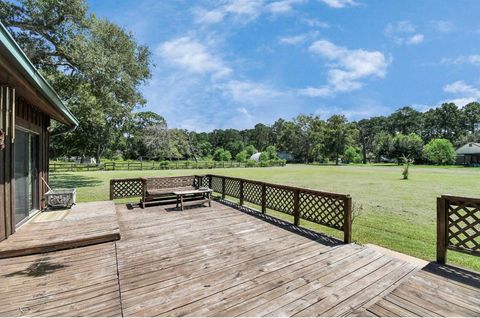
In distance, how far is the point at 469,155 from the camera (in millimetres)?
42438

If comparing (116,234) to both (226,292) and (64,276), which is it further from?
(226,292)

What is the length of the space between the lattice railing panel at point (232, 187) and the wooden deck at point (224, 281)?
143 inches

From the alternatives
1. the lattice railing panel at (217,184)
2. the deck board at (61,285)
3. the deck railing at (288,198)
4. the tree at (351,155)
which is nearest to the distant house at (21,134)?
the deck board at (61,285)

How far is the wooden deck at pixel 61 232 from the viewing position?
3.61 meters

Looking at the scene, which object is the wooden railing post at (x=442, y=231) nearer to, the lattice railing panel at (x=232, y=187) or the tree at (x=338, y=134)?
the lattice railing panel at (x=232, y=187)

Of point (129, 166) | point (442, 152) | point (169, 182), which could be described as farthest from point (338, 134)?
point (169, 182)

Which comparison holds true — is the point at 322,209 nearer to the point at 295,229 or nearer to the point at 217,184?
the point at 295,229

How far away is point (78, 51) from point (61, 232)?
8.99m

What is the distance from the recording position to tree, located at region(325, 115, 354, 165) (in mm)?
49938

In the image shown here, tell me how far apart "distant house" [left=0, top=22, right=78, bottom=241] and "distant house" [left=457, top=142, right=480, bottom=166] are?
5575cm

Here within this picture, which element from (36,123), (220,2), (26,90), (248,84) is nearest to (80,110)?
(36,123)

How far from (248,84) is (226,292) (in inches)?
947

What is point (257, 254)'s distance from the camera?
3.87 m

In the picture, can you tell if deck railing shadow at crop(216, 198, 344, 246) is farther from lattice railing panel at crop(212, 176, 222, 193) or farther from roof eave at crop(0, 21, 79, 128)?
roof eave at crop(0, 21, 79, 128)
